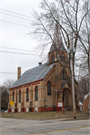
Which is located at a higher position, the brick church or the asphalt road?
the brick church

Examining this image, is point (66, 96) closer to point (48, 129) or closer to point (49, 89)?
point (49, 89)

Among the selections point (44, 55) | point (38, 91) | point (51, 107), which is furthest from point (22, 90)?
point (44, 55)

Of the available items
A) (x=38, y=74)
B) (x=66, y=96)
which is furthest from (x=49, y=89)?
(x=38, y=74)

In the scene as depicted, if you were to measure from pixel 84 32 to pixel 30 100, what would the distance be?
18400mm

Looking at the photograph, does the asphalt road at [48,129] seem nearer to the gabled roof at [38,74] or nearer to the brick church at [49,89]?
the brick church at [49,89]

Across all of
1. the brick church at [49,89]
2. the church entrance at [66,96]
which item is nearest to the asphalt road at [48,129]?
the brick church at [49,89]

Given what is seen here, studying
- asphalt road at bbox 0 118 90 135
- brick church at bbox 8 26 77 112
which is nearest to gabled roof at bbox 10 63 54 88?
brick church at bbox 8 26 77 112

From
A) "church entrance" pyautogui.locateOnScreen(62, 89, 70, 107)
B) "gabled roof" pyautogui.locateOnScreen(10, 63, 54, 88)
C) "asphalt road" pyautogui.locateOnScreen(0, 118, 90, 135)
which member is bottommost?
→ "asphalt road" pyautogui.locateOnScreen(0, 118, 90, 135)

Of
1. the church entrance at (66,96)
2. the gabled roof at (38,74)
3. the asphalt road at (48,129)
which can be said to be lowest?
the asphalt road at (48,129)

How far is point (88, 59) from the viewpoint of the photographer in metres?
25.2

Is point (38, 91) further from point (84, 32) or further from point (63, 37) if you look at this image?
point (84, 32)

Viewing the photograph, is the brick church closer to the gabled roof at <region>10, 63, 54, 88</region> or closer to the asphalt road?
the gabled roof at <region>10, 63, 54, 88</region>

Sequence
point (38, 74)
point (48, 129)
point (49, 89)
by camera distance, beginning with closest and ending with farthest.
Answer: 1. point (48, 129)
2. point (49, 89)
3. point (38, 74)

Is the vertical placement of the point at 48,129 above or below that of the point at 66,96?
below
